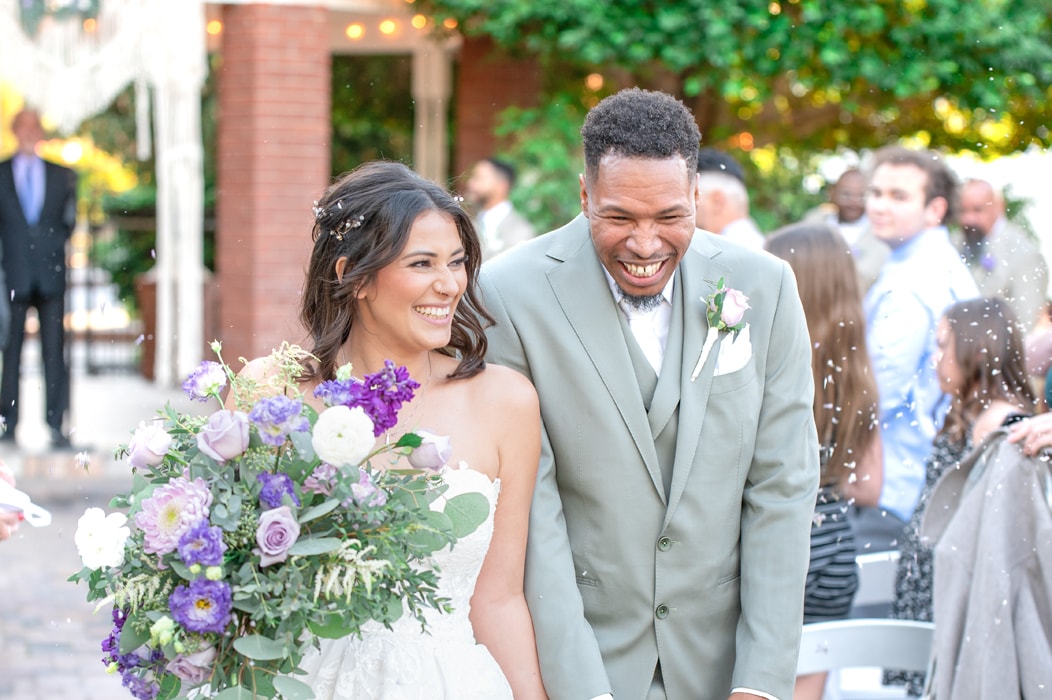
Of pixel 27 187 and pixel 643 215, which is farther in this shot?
pixel 27 187

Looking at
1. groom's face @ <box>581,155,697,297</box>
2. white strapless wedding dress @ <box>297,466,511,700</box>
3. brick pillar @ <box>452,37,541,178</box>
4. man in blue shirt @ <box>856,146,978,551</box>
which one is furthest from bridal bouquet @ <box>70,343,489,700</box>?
brick pillar @ <box>452,37,541,178</box>

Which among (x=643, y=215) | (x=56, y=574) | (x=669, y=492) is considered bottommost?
(x=56, y=574)

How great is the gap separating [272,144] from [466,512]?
8.20 meters

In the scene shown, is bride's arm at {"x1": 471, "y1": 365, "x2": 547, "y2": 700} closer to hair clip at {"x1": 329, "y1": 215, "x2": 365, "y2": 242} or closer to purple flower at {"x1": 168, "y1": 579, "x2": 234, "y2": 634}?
hair clip at {"x1": 329, "y1": 215, "x2": 365, "y2": 242}

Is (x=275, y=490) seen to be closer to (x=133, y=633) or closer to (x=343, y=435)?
(x=343, y=435)

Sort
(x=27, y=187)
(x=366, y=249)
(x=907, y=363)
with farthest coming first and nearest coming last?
(x=27, y=187) < (x=907, y=363) < (x=366, y=249)

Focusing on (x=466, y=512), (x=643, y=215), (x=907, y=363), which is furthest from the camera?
(x=907, y=363)

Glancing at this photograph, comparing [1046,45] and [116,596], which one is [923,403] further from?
[1046,45]

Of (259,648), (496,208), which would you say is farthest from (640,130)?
(496,208)

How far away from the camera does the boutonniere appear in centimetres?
321

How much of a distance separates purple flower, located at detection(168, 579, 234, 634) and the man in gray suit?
6704 millimetres

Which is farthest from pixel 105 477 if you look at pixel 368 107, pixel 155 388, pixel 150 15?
pixel 368 107

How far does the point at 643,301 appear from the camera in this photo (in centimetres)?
328

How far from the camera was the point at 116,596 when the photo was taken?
8.49ft
